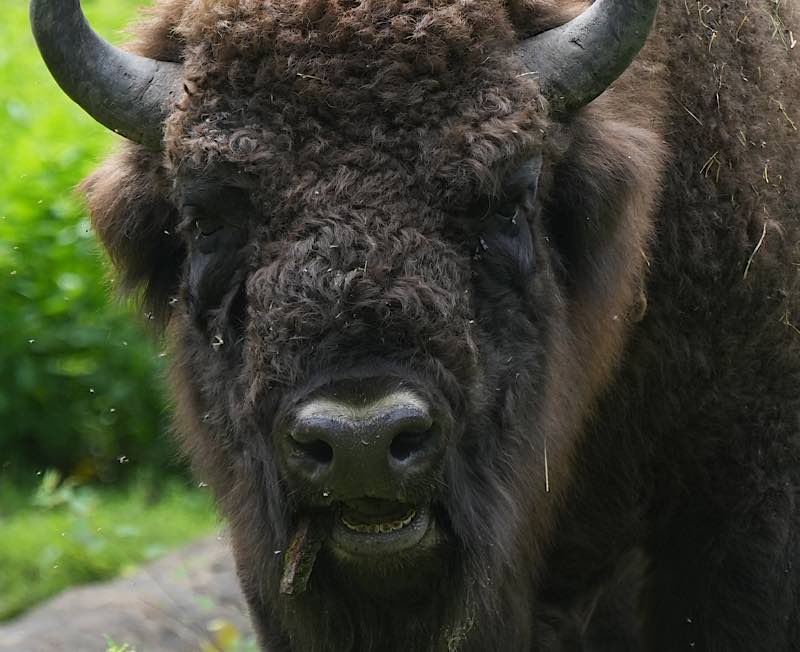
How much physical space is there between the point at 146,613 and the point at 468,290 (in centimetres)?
414

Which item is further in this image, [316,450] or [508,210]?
[508,210]

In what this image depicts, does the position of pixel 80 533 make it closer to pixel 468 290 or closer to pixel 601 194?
pixel 601 194

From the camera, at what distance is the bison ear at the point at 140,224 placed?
518cm

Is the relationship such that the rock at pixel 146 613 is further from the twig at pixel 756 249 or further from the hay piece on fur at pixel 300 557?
the twig at pixel 756 249

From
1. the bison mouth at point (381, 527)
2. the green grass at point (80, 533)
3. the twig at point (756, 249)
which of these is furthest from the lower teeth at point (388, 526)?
the green grass at point (80, 533)

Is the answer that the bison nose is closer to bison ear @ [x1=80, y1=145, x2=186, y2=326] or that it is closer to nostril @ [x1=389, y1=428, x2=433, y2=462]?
nostril @ [x1=389, y1=428, x2=433, y2=462]

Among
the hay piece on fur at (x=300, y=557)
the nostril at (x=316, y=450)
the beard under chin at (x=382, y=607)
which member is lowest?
the beard under chin at (x=382, y=607)

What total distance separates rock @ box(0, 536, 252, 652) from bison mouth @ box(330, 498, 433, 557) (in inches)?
126

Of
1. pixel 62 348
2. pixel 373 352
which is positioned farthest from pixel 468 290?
pixel 62 348

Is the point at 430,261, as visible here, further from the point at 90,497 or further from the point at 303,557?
the point at 90,497

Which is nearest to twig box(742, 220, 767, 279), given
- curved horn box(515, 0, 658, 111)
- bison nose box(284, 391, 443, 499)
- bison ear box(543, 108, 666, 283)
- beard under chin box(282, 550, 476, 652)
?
bison ear box(543, 108, 666, 283)

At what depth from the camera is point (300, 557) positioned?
458 centimetres

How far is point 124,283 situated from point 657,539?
7.41 ft

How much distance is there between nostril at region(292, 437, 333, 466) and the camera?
4.19m
